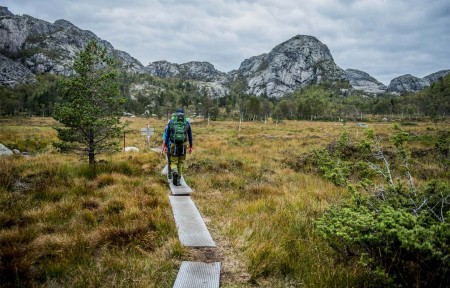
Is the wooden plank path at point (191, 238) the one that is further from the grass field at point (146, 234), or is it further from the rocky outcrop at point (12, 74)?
the rocky outcrop at point (12, 74)

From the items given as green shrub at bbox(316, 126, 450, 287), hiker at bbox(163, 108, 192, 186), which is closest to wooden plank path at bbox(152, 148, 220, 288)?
hiker at bbox(163, 108, 192, 186)

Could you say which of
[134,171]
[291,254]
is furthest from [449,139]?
[134,171]

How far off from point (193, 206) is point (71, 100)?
22.6 feet

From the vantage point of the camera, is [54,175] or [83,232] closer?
[83,232]

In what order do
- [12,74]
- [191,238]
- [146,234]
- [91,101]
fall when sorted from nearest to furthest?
[146,234] → [191,238] → [91,101] → [12,74]

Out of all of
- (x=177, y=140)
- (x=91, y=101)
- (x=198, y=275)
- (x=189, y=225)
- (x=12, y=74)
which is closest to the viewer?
(x=198, y=275)

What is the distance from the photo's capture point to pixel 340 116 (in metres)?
111

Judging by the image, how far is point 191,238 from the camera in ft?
15.9

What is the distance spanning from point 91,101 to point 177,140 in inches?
172

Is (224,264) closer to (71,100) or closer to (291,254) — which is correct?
(291,254)

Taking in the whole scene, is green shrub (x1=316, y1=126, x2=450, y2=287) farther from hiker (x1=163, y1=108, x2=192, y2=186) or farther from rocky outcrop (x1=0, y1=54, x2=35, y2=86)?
rocky outcrop (x1=0, y1=54, x2=35, y2=86)

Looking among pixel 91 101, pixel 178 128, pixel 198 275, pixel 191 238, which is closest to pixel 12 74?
pixel 91 101

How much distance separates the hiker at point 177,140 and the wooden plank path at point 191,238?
0.81 meters

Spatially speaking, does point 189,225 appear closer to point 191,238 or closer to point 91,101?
point 191,238
